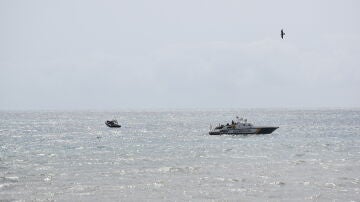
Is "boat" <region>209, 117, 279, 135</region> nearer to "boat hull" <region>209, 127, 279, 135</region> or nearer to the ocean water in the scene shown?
"boat hull" <region>209, 127, 279, 135</region>

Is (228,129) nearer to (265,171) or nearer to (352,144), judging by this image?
(352,144)

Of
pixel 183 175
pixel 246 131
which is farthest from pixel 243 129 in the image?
pixel 183 175

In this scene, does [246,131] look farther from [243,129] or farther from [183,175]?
[183,175]

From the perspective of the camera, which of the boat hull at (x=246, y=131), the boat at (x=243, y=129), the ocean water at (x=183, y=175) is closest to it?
the ocean water at (x=183, y=175)

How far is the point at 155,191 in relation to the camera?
4475cm

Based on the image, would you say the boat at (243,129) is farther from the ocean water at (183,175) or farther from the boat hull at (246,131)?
the ocean water at (183,175)

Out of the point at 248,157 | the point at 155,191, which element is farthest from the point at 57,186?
the point at 248,157

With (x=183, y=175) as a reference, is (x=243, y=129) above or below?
above

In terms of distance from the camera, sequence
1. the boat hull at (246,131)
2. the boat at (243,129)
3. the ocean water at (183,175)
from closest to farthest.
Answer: the ocean water at (183,175) < the boat hull at (246,131) < the boat at (243,129)

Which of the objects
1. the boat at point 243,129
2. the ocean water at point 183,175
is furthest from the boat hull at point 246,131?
the ocean water at point 183,175

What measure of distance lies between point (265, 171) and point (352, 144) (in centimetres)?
4088

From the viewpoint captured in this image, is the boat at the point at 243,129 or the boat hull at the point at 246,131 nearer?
the boat hull at the point at 246,131

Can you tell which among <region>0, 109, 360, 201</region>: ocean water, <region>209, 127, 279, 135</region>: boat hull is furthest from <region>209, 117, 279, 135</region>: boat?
<region>0, 109, 360, 201</region>: ocean water

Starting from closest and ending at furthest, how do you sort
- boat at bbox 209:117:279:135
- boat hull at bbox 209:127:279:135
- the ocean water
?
the ocean water → boat hull at bbox 209:127:279:135 → boat at bbox 209:117:279:135
